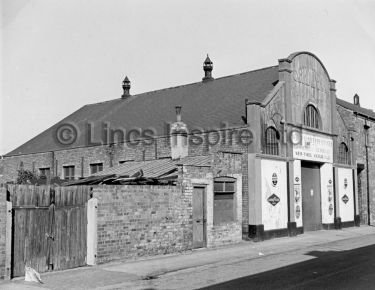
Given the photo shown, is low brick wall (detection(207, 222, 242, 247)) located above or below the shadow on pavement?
above

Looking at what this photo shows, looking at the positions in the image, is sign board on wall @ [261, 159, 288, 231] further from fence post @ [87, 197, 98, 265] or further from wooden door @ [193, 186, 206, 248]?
fence post @ [87, 197, 98, 265]

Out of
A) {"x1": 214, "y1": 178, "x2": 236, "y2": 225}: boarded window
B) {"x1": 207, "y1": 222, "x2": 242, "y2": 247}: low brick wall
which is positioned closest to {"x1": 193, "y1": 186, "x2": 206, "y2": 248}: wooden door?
{"x1": 207, "y1": 222, "x2": 242, "y2": 247}: low brick wall

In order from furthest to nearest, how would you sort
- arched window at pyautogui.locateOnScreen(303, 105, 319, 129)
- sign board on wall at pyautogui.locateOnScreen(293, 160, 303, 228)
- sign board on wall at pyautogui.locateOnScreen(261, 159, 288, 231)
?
arched window at pyautogui.locateOnScreen(303, 105, 319, 129), sign board on wall at pyautogui.locateOnScreen(293, 160, 303, 228), sign board on wall at pyautogui.locateOnScreen(261, 159, 288, 231)

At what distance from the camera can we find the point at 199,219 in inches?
686

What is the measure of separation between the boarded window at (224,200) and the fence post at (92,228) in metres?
6.19

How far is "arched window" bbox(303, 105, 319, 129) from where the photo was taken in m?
24.9

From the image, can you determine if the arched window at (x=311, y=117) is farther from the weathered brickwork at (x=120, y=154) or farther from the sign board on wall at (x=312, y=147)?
the weathered brickwork at (x=120, y=154)

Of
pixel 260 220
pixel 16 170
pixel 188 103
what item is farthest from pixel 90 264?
pixel 16 170

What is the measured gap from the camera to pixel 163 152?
2484 cm

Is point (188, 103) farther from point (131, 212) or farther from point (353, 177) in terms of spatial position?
point (131, 212)

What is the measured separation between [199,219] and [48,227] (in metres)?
6.48

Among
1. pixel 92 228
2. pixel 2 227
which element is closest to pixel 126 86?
pixel 92 228

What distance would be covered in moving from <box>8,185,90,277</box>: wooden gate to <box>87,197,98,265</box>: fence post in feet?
0.42

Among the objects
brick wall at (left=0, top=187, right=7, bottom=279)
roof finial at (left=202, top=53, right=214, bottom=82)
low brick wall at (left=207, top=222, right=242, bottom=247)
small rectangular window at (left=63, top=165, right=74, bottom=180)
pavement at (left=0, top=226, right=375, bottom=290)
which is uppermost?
roof finial at (left=202, top=53, right=214, bottom=82)
